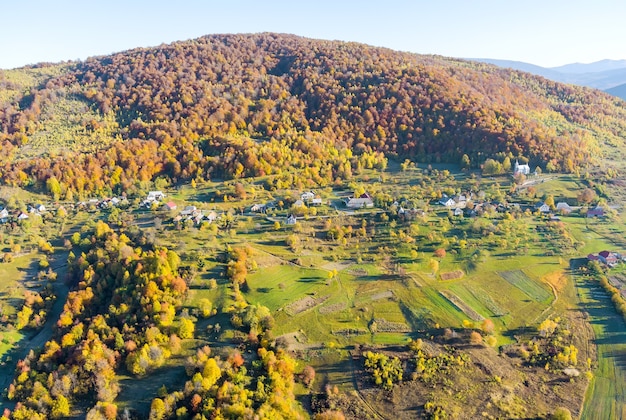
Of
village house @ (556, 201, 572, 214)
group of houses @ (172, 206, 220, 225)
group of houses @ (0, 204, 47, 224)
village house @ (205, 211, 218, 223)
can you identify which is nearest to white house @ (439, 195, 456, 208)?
village house @ (556, 201, 572, 214)

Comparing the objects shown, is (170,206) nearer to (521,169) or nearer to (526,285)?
(526,285)

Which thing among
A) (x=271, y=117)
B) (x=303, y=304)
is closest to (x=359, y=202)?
(x=303, y=304)

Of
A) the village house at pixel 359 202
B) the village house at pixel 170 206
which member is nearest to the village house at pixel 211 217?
the village house at pixel 170 206

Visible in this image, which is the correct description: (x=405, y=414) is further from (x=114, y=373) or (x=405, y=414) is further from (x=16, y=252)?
(x=16, y=252)

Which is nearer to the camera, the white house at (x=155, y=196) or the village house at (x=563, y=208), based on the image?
the village house at (x=563, y=208)

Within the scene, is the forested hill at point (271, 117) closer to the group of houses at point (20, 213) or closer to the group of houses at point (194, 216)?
the group of houses at point (20, 213)

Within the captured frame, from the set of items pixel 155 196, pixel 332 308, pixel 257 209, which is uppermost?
pixel 155 196

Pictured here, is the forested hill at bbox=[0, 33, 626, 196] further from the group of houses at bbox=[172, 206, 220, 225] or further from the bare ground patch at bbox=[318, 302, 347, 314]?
the bare ground patch at bbox=[318, 302, 347, 314]

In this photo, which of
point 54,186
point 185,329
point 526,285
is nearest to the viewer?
point 185,329
